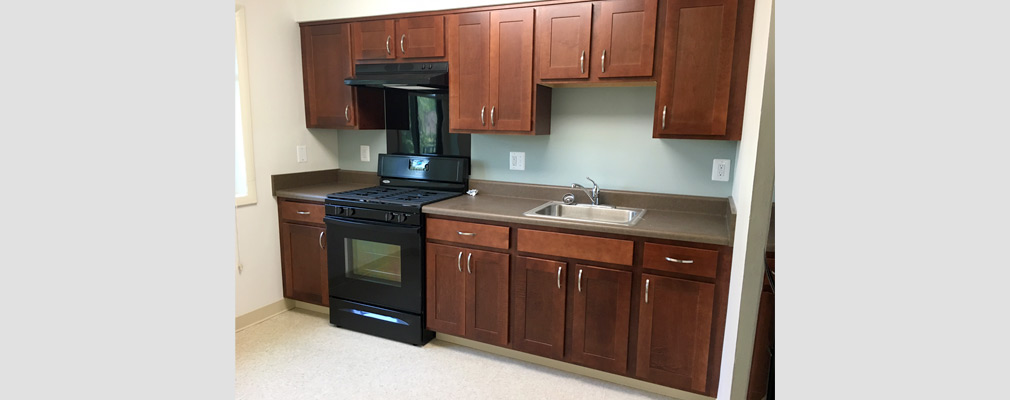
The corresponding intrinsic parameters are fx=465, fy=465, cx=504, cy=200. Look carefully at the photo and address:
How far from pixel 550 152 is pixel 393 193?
1.03 metres

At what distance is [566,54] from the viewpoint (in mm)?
2408

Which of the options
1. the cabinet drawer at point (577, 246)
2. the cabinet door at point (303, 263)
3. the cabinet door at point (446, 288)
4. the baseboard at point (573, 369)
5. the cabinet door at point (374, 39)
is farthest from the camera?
the cabinet door at point (303, 263)

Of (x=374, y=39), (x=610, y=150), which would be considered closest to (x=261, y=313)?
(x=374, y=39)

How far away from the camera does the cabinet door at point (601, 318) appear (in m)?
2.21

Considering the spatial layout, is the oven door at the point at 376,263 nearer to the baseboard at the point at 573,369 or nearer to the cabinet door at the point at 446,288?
the cabinet door at the point at 446,288

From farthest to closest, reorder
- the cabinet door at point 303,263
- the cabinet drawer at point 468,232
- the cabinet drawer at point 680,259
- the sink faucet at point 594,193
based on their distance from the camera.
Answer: the cabinet door at point 303,263
the sink faucet at point 594,193
the cabinet drawer at point 468,232
the cabinet drawer at point 680,259

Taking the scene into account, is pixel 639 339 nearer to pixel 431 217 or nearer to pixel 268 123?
pixel 431 217

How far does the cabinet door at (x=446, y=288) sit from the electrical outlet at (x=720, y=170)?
1.39 m

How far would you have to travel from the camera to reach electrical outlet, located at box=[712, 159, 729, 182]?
242 cm

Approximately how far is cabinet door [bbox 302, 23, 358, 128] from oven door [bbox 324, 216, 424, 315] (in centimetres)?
75

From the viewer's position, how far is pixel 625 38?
2.28 m

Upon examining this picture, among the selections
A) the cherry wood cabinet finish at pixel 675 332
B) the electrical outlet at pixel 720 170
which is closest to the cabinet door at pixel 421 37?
the electrical outlet at pixel 720 170

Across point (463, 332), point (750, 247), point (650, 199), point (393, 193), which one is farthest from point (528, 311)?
point (750, 247)

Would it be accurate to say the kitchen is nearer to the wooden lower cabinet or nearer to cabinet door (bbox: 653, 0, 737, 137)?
cabinet door (bbox: 653, 0, 737, 137)
